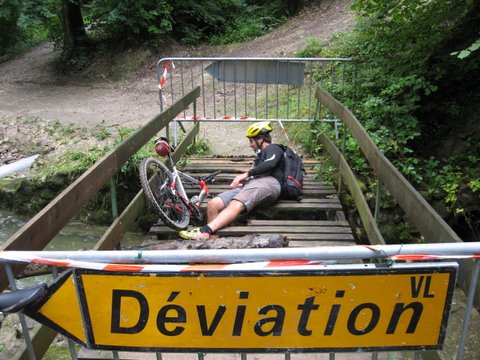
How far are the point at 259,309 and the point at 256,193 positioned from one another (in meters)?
3.34

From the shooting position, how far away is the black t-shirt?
5180mm

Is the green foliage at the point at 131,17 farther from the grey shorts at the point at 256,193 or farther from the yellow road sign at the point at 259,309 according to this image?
the yellow road sign at the point at 259,309

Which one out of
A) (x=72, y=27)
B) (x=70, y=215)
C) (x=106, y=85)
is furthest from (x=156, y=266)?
(x=72, y=27)

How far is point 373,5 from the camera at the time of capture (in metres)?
7.97

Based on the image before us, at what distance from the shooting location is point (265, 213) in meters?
5.42

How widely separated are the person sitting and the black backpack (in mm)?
77

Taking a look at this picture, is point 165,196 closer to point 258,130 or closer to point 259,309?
point 258,130

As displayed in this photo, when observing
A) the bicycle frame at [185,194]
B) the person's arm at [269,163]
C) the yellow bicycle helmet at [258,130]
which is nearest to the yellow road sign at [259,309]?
the bicycle frame at [185,194]

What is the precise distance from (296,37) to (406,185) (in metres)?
13.5

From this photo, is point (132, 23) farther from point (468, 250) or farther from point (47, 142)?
point (468, 250)

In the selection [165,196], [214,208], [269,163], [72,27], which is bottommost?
[214,208]

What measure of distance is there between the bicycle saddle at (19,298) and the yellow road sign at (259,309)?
0.06 metres

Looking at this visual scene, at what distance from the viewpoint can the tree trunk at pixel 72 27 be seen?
16.2m

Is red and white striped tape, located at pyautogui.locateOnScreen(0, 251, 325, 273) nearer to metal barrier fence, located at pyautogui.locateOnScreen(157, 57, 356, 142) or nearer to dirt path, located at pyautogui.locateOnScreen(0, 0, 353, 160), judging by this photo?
metal barrier fence, located at pyautogui.locateOnScreen(157, 57, 356, 142)
